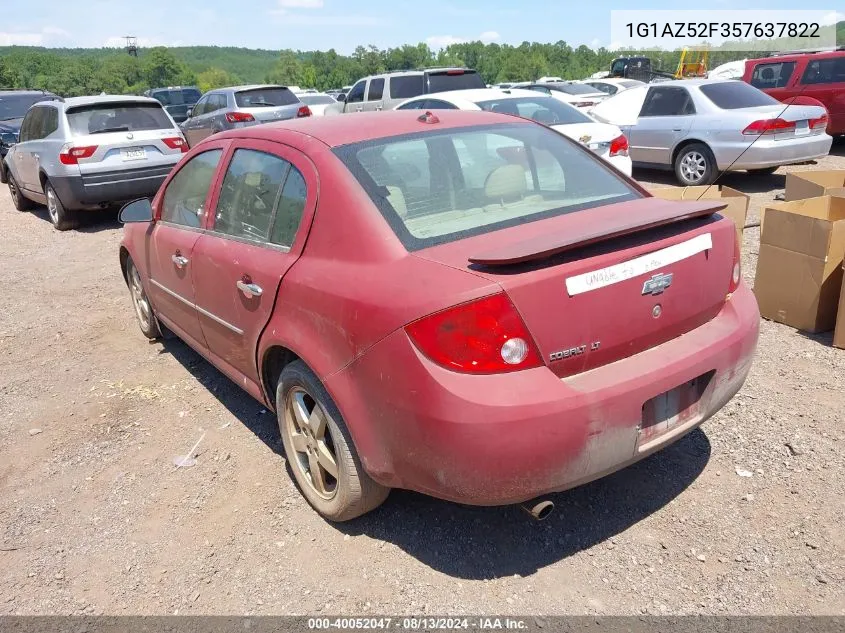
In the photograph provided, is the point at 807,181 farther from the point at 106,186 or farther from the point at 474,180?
the point at 106,186

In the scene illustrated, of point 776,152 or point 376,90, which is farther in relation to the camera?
point 376,90

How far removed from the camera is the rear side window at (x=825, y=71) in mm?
12258

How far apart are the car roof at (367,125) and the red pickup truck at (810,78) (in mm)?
10787

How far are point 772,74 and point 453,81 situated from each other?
6.12 m

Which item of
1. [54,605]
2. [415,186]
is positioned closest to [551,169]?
[415,186]

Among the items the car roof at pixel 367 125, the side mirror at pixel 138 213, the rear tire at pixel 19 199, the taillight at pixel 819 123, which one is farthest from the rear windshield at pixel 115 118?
the taillight at pixel 819 123

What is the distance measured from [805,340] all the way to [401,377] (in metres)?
3.45

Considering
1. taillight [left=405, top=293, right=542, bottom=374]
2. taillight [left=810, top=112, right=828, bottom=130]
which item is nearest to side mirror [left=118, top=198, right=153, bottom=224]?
taillight [left=405, top=293, right=542, bottom=374]

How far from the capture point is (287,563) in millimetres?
2795

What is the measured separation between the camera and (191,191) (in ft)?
13.0

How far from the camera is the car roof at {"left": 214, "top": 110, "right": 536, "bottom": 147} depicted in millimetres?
3045

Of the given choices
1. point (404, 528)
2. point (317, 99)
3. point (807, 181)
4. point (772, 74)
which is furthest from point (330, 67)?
point (404, 528)

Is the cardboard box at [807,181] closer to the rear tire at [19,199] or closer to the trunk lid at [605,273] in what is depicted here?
the trunk lid at [605,273]

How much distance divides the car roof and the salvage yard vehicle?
20.7 ft
